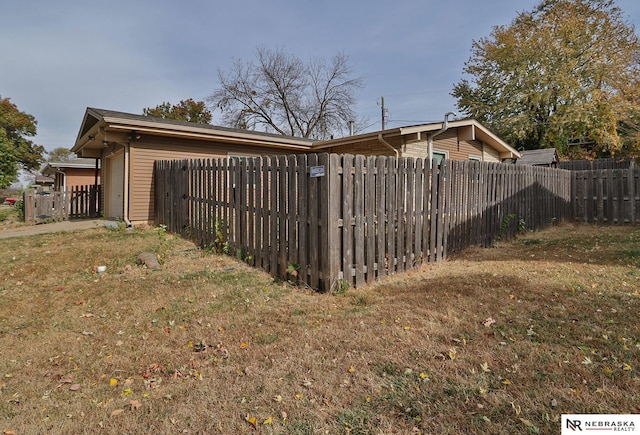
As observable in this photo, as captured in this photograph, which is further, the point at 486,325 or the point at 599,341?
the point at 486,325

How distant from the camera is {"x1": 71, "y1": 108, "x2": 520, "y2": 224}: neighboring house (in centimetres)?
925

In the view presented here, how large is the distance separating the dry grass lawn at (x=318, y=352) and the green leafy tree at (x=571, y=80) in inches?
969

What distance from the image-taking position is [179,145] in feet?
33.3

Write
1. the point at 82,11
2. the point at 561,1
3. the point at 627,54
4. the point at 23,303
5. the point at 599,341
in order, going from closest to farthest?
the point at 599,341, the point at 23,303, the point at 82,11, the point at 627,54, the point at 561,1

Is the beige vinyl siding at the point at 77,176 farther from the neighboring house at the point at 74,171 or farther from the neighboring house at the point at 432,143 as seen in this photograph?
the neighboring house at the point at 432,143

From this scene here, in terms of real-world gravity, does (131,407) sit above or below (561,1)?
below

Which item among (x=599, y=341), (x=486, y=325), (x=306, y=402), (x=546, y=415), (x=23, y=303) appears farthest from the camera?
(x=23, y=303)

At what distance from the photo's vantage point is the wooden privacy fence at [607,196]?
9.45m

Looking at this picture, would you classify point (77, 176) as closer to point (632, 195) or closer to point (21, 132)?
point (21, 132)

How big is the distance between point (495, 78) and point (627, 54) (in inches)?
339

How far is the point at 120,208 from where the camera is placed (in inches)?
405

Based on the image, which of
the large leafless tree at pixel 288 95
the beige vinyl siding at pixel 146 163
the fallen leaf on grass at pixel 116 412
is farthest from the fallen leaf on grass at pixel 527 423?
the large leafless tree at pixel 288 95

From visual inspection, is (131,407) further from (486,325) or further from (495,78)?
(495,78)

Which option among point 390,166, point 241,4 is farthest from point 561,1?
point 390,166
